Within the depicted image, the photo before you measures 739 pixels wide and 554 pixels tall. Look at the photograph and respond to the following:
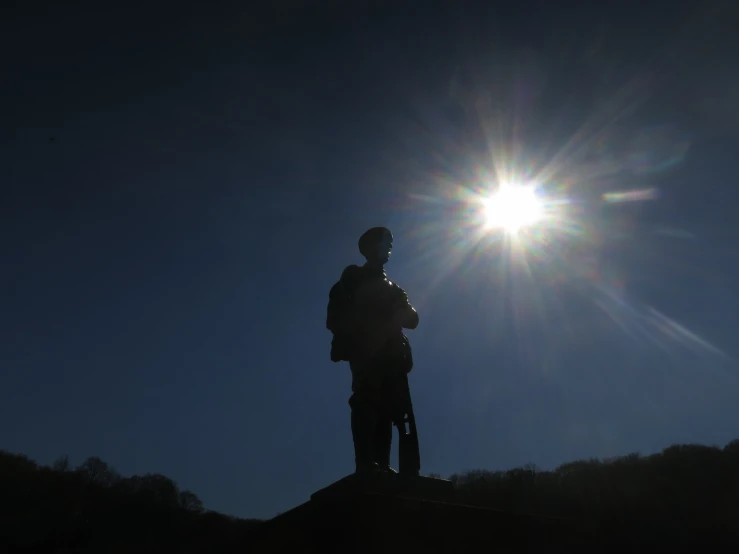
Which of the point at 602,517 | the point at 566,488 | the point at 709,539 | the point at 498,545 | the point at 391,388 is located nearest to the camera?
the point at 498,545

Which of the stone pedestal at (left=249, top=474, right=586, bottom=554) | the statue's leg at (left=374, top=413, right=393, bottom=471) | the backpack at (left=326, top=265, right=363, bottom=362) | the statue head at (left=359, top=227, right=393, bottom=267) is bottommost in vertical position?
the stone pedestal at (left=249, top=474, right=586, bottom=554)

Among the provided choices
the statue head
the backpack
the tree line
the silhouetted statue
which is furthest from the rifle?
the tree line

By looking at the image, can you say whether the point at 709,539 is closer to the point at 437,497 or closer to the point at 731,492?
the point at 437,497

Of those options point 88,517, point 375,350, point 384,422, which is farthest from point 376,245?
point 88,517

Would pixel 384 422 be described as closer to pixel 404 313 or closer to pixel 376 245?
pixel 404 313

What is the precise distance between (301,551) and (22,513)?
1232 inches

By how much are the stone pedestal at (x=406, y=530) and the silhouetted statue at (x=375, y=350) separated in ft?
4.87

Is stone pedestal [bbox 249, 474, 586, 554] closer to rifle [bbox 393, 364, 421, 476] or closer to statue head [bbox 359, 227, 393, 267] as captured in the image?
rifle [bbox 393, 364, 421, 476]

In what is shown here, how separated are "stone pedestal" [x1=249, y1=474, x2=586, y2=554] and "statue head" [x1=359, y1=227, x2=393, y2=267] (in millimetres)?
3066

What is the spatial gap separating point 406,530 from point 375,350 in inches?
97.3

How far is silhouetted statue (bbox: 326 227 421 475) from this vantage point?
6.53 metres

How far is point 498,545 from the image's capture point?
4582 millimetres

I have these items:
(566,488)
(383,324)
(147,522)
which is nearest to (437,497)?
(383,324)

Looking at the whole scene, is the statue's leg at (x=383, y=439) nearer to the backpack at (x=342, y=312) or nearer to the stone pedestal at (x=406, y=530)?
the backpack at (x=342, y=312)
